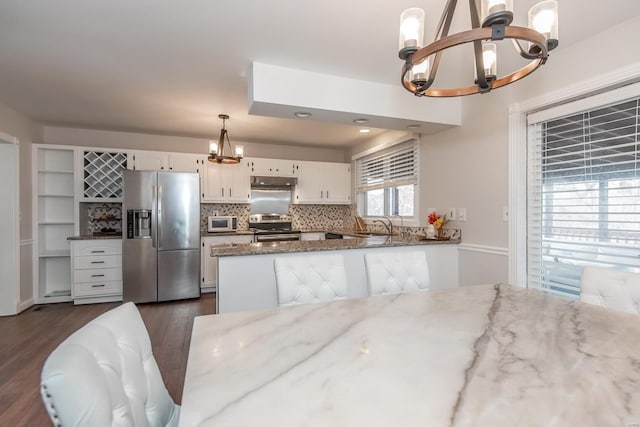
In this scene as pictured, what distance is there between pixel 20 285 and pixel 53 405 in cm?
449

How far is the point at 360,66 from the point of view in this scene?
2.62 metres

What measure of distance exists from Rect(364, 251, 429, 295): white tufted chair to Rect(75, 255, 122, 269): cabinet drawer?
12.3 feet

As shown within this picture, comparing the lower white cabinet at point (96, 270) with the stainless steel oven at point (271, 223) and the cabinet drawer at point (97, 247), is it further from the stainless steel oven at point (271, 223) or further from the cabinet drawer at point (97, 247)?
the stainless steel oven at point (271, 223)

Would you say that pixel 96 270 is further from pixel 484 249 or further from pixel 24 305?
pixel 484 249

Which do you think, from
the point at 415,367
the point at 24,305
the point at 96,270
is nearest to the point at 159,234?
the point at 96,270

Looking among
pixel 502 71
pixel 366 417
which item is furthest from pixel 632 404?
pixel 502 71

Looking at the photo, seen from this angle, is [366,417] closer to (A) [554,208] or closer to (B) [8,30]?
(A) [554,208]

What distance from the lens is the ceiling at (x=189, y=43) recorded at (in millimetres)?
1899

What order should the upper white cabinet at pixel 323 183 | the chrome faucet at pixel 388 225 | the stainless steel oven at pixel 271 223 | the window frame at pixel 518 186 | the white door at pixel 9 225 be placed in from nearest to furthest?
1. the window frame at pixel 518 186
2. the white door at pixel 9 225
3. the chrome faucet at pixel 388 225
4. the stainless steel oven at pixel 271 223
5. the upper white cabinet at pixel 323 183

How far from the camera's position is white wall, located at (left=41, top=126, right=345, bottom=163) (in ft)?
15.1

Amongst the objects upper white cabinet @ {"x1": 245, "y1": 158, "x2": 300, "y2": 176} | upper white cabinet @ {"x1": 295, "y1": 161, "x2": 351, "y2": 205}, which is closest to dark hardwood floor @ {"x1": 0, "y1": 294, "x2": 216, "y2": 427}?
upper white cabinet @ {"x1": 245, "y1": 158, "x2": 300, "y2": 176}

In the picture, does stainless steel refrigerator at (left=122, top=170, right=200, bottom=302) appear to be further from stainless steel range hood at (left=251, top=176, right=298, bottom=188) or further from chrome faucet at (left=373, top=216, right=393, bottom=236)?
chrome faucet at (left=373, top=216, right=393, bottom=236)

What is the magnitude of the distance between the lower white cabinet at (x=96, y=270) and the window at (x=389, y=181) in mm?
3634

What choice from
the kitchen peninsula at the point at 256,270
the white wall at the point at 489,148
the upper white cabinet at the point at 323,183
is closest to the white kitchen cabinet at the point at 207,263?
Result: the upper white cabinet at the point at 323,183
